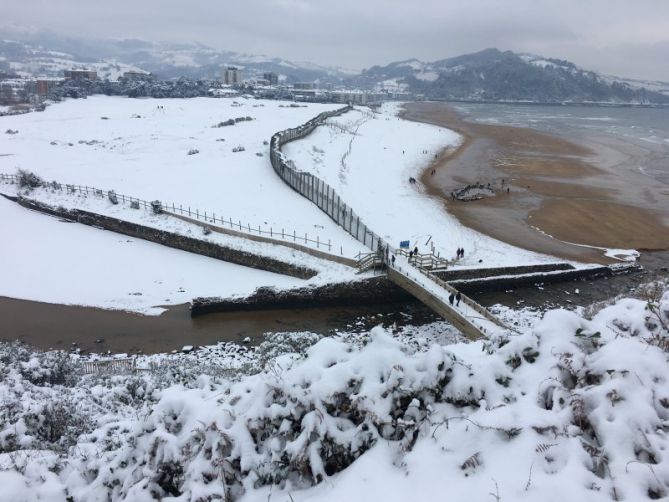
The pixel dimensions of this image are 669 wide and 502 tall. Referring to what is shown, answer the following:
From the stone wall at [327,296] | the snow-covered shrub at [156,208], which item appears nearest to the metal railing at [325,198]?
the stone wall at [327,296]

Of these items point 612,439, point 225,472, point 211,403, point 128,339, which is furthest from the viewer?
point 128,339

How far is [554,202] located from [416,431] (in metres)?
41.3

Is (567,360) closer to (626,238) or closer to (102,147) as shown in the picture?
(626,238)

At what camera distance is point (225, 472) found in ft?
18.8

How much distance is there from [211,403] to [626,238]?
35.6 metres

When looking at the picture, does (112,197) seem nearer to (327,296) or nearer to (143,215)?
(143,215)

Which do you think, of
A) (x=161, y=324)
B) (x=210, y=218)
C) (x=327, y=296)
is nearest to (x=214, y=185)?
(x=210, y=218)

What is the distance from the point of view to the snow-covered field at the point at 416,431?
4734 mm

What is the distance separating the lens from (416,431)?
19.1ft

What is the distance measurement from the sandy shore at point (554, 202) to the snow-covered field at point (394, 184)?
227cm

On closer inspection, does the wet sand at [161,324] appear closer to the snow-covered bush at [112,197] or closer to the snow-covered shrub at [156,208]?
the snow-covered shrub at [156,208]

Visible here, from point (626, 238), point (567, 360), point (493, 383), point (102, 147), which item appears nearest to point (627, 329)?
point (567, 360)

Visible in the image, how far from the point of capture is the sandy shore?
3238 cm

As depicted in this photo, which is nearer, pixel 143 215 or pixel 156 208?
pixel 156 208
